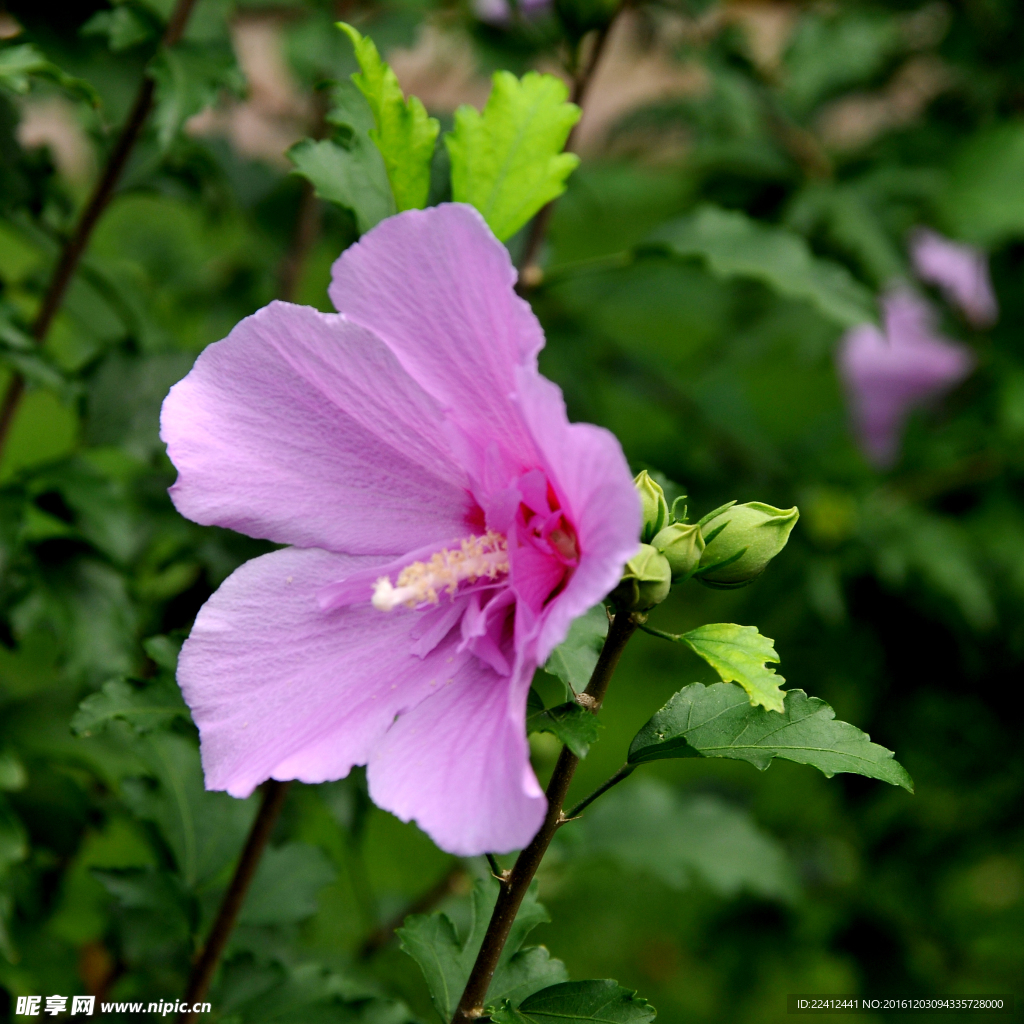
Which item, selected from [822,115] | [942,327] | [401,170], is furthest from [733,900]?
[401,170]

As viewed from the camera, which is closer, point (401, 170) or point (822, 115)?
point (401, 170)

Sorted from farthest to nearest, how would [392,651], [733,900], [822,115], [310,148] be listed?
[822,115], [733,900], [310,148], [392,651]

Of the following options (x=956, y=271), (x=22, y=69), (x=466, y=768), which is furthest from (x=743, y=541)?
(x=956, y=271)

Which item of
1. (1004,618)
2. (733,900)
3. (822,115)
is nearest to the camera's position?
(1004,618)

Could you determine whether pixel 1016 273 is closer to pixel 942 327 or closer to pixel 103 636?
pixel 942 327

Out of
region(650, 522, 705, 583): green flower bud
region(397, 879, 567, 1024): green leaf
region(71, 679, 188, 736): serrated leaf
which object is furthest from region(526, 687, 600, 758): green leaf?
region(71, 679, 188, 736): serrated leaf

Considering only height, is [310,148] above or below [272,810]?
above
